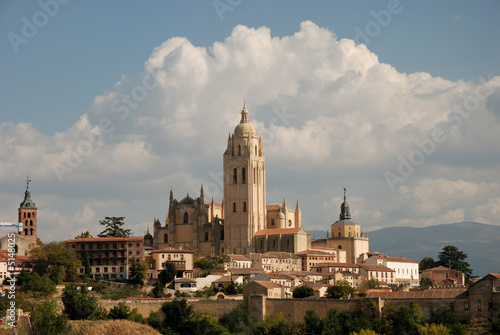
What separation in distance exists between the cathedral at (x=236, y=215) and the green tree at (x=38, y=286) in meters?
38.5

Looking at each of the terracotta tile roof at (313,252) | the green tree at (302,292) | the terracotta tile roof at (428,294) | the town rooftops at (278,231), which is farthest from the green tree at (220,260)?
the terracotta tile roof at (428,294)

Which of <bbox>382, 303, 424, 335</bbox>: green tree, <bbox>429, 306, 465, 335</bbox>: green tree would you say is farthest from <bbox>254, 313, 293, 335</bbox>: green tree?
<bbox>429, 306, 465, 335</bbox>: green tree

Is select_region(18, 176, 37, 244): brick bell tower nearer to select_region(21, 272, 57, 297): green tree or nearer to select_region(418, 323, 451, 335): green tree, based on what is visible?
select_region(21, 272, 57, 297): green tree

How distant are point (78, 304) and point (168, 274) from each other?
58.8ft

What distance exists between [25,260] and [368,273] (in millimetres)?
34655

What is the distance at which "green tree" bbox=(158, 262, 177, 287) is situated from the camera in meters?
81.7

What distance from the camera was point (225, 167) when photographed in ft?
369

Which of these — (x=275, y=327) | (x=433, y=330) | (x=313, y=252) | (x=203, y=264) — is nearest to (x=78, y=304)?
(x=275, y=327)

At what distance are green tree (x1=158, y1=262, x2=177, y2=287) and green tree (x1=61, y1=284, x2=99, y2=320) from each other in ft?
50.3

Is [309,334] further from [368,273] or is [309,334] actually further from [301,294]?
[368,273]

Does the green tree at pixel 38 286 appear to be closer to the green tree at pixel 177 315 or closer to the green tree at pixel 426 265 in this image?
the green tree at pixel 177 315

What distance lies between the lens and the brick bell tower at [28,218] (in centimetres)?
8512

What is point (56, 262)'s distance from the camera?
76375 mm

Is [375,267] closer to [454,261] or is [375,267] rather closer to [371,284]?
[371,284]
